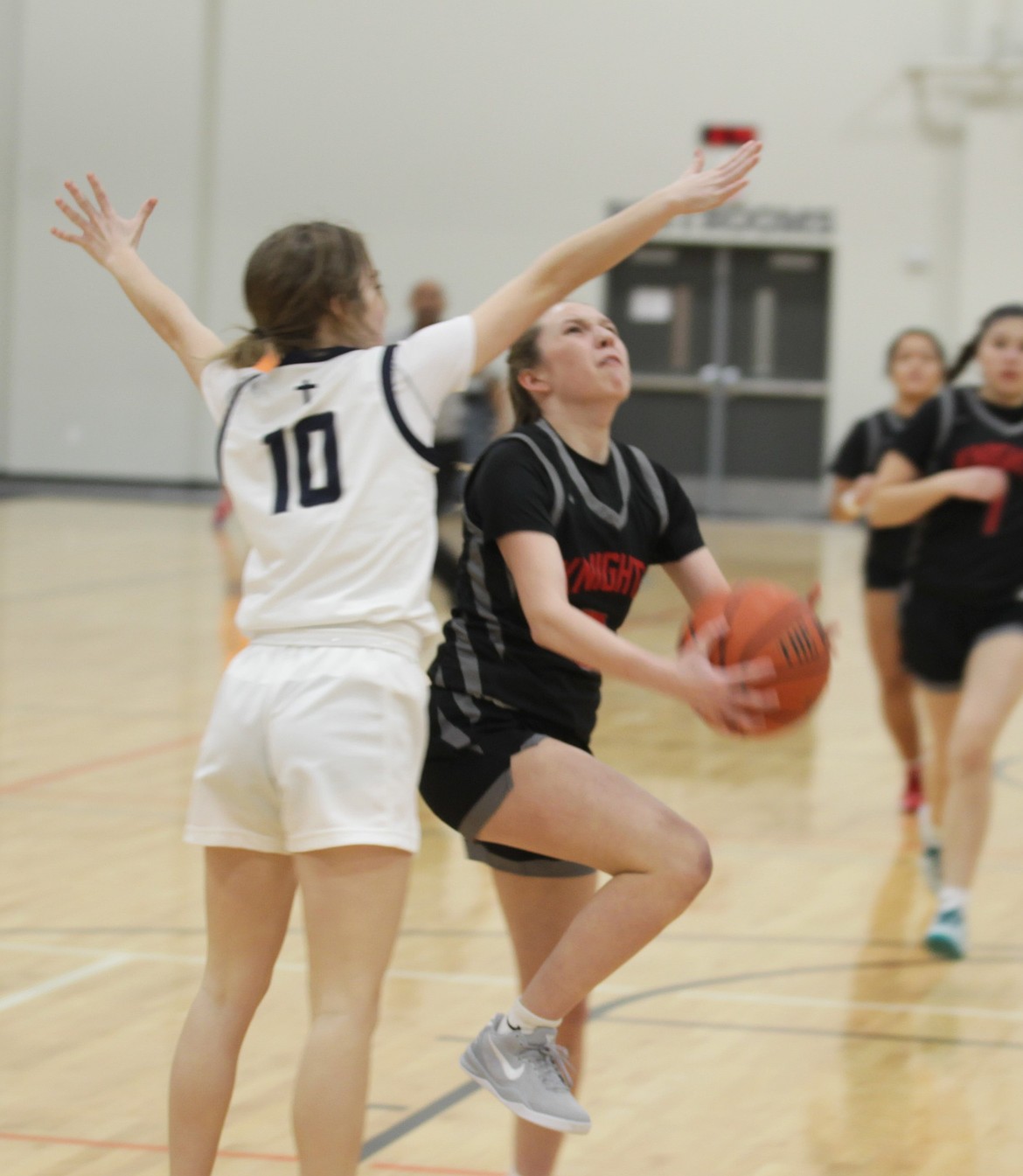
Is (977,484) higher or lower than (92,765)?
higher

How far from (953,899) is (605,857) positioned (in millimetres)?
2101

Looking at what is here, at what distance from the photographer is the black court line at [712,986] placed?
320 centimetres

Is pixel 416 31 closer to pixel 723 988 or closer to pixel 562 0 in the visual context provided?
pixel 562 0

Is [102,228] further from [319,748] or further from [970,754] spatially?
[970,754]

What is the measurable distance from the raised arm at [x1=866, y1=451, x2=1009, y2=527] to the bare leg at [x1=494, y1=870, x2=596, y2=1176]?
1.95m

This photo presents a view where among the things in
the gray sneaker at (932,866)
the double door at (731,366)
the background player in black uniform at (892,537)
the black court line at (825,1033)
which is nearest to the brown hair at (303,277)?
the black court line at (825,1033)

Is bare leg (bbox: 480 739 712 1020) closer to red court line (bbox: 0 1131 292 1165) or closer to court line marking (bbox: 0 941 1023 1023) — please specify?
red court line (bbox: 0 1131 292 1165)

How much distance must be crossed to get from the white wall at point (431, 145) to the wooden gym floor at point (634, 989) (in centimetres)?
1032

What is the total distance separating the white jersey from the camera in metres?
2.32

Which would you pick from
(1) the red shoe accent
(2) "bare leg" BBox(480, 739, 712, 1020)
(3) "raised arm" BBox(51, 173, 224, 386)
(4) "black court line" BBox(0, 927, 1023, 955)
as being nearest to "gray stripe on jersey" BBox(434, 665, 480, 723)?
(2) "bare leg" BBox(480, 739, 712, 1020)

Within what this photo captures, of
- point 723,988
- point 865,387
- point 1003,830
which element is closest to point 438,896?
point 723,988

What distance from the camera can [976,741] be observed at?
438 centimetres

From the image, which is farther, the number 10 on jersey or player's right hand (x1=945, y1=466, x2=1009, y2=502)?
player's right hand (x1=945, y1=466, x2=1009, y2=502)

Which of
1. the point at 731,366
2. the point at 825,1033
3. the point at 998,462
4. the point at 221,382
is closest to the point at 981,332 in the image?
the point at 998,462
